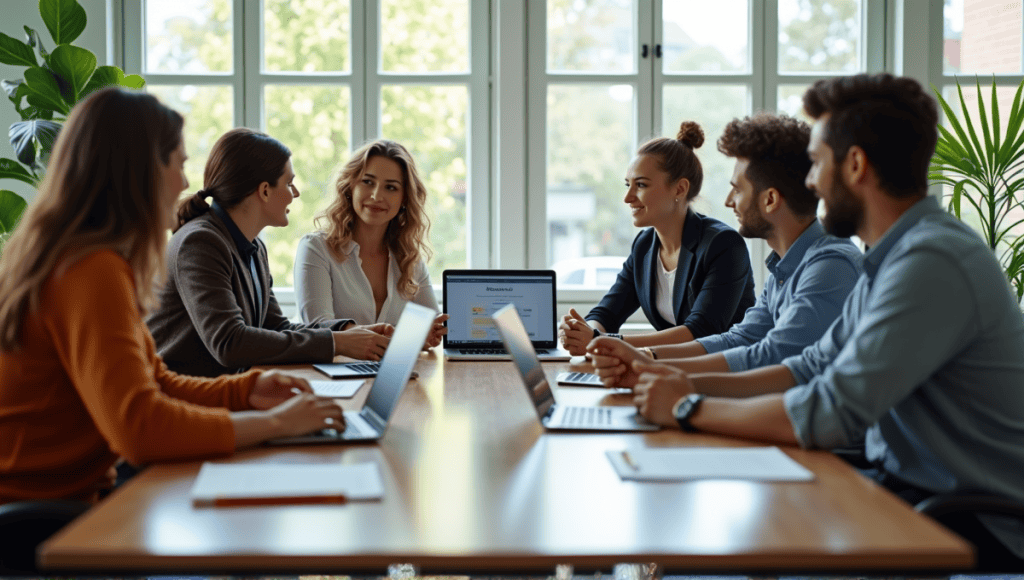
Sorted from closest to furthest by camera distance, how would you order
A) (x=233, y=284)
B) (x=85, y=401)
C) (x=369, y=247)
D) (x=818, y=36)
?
(x=85, y=401), (x=233, y=284), (x=369, y=247), (x=818, y=36)

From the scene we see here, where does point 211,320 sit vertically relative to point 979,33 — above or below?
below

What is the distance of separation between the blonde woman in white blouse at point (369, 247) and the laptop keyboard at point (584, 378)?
40.7 inches

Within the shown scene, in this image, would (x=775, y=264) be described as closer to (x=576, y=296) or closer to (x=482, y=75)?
(x=576, y=296)

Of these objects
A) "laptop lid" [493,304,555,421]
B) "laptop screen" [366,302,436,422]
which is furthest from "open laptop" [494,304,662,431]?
"laptop screen" [366,302,436,422]

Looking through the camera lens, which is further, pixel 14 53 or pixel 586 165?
pixel 586 165

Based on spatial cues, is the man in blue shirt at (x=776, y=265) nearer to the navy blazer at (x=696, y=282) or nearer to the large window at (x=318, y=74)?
the navy blazer at (x=696, y=282)

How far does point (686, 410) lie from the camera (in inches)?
62.9

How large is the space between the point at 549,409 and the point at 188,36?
12.4 ft

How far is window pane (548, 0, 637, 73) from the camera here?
459cm

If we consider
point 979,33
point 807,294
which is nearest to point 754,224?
point 807,294

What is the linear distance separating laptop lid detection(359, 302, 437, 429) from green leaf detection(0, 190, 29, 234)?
261cm

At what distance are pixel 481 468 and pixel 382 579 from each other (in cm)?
112

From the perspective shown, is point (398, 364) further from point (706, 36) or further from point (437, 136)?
point (706, 36)

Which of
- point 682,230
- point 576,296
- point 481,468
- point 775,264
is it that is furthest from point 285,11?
point 481,468
